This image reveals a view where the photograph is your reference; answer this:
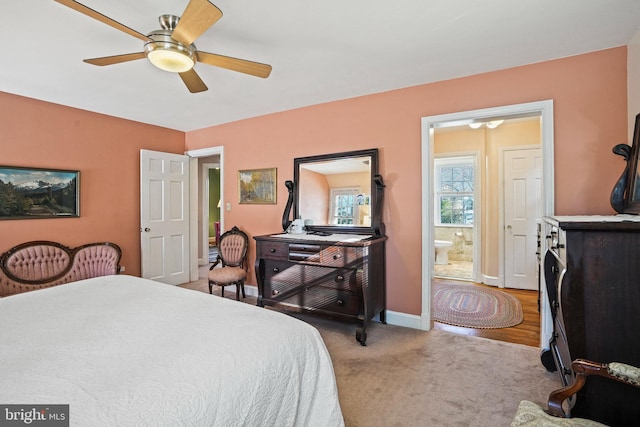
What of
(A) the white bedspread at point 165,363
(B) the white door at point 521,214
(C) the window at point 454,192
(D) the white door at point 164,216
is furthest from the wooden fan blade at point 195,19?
(C) the window at point 454,192

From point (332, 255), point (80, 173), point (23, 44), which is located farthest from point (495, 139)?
point (80, 173)

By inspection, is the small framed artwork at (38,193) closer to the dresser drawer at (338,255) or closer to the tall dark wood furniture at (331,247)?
the tall dark wood furniture at (331,247)

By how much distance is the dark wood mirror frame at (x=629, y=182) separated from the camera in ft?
6.37

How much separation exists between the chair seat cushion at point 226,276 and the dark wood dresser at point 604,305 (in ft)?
10.6

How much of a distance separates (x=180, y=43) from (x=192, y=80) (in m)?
0.40

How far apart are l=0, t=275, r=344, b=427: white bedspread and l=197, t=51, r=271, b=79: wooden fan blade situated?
1545 mm

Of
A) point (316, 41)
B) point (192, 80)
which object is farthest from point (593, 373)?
→ point (192, 80)

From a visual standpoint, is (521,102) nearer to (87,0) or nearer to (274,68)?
(274,68)

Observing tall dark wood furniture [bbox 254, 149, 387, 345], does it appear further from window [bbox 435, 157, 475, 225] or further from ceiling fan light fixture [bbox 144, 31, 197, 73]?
window [bbox 435, 157, 475, 225]

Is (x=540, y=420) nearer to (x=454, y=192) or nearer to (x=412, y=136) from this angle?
(x=412, y=136)

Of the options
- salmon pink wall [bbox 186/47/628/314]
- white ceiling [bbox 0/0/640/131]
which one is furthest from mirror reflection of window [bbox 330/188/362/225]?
white ceiling [bbox 0/0/640/131]

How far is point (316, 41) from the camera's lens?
222 cm

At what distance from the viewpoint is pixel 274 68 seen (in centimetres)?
265

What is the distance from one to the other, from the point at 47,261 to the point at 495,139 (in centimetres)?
619
